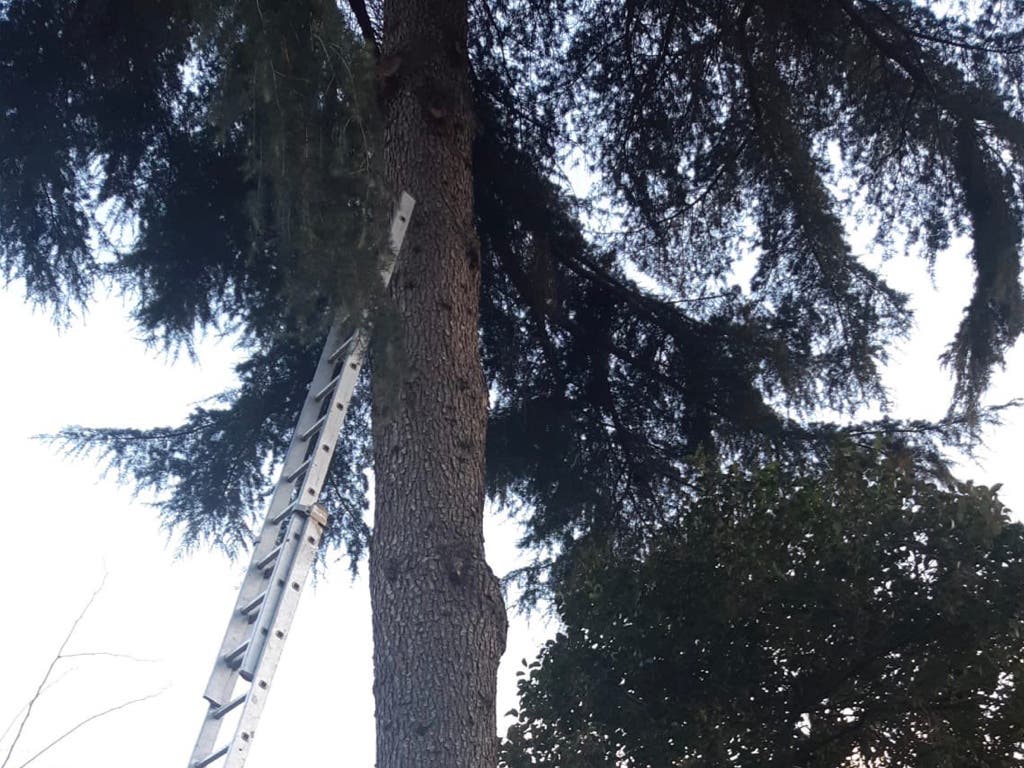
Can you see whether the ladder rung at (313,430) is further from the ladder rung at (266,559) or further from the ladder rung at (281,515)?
the ladder rung at (266,559)

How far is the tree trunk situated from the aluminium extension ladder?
238 millimetres

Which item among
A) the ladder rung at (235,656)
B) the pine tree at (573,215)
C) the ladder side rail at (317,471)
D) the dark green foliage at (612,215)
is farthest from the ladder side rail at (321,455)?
the dark green foliage at (612,215)

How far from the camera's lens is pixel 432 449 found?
494 cm

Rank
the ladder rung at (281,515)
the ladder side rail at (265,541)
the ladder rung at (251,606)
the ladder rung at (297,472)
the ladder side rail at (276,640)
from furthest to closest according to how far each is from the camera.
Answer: the ladder rung at (297,472), the ladder rung at (281,515), the ladder rung at (251,606), the ladder side rail at (265,541), the ladder side rail at (276,640)

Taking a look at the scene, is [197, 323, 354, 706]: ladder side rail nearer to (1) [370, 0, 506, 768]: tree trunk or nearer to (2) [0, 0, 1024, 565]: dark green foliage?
(1) [370, 0, 506, 768]: tree trunk

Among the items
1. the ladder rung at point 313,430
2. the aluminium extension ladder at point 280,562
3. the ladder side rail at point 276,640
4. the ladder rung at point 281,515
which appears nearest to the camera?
the ladder side rail at point 276,640

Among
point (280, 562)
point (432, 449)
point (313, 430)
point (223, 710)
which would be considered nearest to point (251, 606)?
point (280, 562)

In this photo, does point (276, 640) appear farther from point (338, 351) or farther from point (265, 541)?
point (338, 351)

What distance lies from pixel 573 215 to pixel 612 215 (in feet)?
1.53

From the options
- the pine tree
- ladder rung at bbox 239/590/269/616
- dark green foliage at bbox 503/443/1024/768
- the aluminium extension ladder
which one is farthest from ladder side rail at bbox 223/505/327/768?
dark green foliage at bbox 503/443/1024/768

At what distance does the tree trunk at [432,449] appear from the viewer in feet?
14.3

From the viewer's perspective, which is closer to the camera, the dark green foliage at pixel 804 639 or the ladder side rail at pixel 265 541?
the ladder side rail at pixel 265 541

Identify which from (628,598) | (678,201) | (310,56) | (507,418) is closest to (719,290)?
(678,201)

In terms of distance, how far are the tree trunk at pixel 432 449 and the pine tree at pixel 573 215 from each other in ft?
0.08
